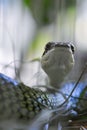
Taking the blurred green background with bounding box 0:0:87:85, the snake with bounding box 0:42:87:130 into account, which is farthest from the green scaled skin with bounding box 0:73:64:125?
the blurred green background with bounding box 0:0:87:85


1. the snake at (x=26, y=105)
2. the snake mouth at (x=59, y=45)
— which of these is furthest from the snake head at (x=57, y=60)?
the snake at (x=26, y=105)

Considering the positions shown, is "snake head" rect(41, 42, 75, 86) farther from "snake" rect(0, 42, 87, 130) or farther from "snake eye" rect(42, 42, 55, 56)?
"snake" rect(0, 42, 87, 130)

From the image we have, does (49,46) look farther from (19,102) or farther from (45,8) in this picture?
(19,102)

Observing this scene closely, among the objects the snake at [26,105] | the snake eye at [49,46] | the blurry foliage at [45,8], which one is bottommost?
the snake at [26,105]

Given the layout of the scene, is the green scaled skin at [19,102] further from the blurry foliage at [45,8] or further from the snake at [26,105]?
the blurry foliage at [45,8]

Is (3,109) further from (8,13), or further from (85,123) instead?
(8,13)

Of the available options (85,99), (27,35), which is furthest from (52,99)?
(27,35)
